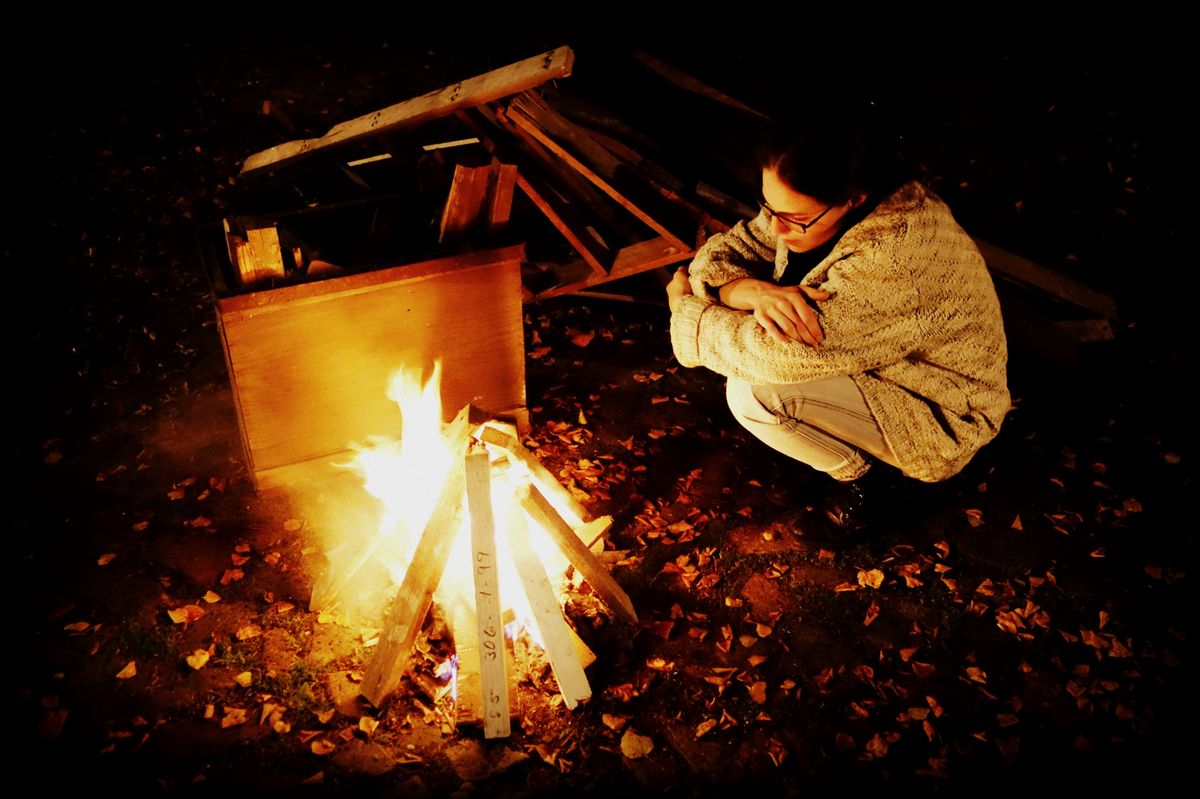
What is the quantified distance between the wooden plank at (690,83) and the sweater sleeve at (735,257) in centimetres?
253

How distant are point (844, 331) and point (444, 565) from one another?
2.09 meters

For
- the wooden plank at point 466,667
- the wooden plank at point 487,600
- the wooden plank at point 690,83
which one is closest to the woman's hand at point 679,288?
the wooden plank at point 487,600

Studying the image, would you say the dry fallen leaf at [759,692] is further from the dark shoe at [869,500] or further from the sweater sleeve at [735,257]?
the sweater sleeve at [735,257]

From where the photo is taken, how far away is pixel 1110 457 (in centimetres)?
531

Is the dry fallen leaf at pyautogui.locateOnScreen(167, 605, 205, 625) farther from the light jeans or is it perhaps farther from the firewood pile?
the light jeans

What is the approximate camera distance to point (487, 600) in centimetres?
350

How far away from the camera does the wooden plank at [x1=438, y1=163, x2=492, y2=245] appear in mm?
3855

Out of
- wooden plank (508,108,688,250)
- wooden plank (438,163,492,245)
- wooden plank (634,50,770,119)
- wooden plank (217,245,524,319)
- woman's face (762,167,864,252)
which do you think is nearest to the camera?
woman's face (762,167,864,252)

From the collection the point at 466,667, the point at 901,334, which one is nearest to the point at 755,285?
the point at 901,334

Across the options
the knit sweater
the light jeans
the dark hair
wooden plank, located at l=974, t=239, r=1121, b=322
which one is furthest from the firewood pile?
wooden plank, located at l=974, t=239, r=1121, b=322

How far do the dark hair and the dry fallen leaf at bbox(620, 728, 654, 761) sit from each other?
2465 millimetres

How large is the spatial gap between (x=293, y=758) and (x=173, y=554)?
1502 mm

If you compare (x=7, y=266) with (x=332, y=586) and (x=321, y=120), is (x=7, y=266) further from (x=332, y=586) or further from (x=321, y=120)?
(x=332, y=586)

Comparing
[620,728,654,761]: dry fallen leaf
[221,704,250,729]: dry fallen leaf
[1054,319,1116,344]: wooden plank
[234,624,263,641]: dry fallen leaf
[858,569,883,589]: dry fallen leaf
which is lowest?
[620,728,654,761]: dry fallen leaf
